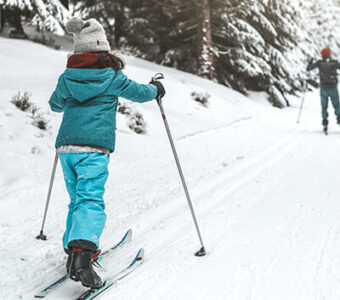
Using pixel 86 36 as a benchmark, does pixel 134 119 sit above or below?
below

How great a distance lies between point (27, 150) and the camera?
5.05 metres

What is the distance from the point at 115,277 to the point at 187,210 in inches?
60.3

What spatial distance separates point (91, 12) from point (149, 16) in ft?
7.34

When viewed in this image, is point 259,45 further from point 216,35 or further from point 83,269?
point 83,269

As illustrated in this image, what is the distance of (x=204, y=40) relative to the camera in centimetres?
1313

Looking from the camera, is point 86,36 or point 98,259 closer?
point 86,36

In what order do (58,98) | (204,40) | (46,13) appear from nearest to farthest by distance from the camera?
(58,98) → (46,13) → (204,40)

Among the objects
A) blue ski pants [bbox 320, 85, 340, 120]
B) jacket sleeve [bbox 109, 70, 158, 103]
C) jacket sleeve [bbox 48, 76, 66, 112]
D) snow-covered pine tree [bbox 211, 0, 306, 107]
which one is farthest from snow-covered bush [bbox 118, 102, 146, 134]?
snow-covered pine tree [bbox 211, 0, 306, 107]

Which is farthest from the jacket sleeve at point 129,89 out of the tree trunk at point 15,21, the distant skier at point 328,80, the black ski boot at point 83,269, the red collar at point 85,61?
the tree trunk at point 15,21

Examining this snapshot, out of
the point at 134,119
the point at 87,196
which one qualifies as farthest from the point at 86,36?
the point at 134,119

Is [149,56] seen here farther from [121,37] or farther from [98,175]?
[98,175]

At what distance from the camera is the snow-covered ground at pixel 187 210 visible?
2.56 metres

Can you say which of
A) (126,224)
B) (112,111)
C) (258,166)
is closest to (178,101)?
(258,166)

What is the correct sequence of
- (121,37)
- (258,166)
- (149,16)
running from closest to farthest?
(258,166), (149,16), (121,37)
